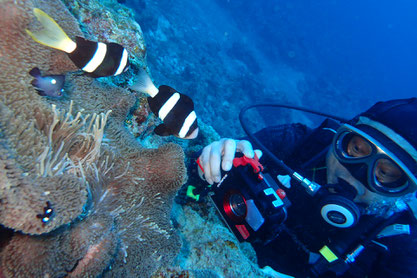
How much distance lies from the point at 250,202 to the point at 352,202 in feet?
3.36

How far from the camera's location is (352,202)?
224 centimetres

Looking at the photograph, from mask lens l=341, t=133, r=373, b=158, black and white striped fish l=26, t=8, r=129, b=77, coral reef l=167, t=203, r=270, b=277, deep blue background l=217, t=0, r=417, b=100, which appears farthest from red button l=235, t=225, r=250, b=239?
deep blue background l=217, t=0, r=417, b=100

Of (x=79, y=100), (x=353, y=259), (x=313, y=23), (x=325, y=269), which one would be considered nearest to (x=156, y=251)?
(x=79, y=100)

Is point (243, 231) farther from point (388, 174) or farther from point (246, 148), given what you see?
point (388, 174)

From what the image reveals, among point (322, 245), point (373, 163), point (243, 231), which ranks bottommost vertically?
point (243, 231)

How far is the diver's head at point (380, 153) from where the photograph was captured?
234 centimetres

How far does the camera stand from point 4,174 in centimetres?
86

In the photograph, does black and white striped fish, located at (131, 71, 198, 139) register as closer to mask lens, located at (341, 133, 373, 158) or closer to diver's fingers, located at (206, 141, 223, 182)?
diver's fingers, located at (206, 141, 223, 182)

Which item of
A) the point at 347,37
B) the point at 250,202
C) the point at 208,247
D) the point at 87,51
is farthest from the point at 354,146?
the point at 347,37

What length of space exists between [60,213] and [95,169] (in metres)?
0.54

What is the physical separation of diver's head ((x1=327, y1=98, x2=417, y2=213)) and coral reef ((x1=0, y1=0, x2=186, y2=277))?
2.04 meters

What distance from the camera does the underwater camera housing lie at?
2.05 m

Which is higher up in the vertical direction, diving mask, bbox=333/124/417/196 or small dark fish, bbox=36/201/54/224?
diving mask, bbox=333/124/417/196

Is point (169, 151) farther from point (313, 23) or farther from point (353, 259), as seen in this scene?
point (313, 23)
